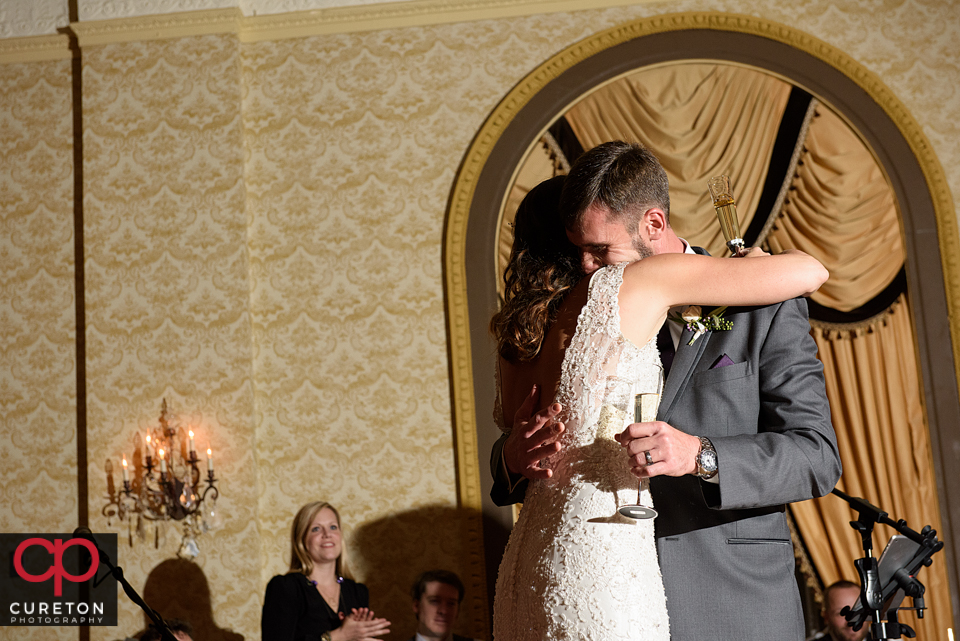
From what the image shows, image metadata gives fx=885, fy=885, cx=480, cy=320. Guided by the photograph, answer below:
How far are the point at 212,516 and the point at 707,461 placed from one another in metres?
3.75

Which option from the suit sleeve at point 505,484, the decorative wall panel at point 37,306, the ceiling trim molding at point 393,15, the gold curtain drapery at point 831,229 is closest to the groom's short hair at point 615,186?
the suit sleeve at point 505,484

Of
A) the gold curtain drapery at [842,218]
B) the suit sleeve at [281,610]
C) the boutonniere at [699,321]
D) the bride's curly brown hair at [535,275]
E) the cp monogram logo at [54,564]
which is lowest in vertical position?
the suit sleeve at [281,610]

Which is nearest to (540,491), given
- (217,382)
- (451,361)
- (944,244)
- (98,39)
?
(451,361)

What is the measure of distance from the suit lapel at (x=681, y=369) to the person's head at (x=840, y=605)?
3.01 m

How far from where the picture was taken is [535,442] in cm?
180

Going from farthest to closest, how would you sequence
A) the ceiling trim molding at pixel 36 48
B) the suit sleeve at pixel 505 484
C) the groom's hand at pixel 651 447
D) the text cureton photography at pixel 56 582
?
1. the ceiling trim molding at pixel 36 48
2. the text cureton photography at pixel 56 582
3. the suit sleeve at pixel 505 484
4. the groom's hand at pixel 651 447

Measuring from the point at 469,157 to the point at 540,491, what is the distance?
363cm

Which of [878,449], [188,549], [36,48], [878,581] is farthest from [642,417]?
[36,48]

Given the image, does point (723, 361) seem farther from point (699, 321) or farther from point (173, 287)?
point (173, 287)

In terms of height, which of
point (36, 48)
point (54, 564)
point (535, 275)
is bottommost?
point (54, 564)

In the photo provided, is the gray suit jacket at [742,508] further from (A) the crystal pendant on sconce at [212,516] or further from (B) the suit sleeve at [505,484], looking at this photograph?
(A) the crystal pendant on sconce at [212,516]

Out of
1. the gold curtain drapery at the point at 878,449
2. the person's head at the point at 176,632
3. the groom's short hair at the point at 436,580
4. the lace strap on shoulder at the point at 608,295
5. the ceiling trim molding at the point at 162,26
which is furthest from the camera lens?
the ceiling trim molding at the point at 162,26

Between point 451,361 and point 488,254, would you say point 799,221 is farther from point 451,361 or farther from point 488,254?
point 451,361

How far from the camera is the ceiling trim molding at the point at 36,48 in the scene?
554 cm
